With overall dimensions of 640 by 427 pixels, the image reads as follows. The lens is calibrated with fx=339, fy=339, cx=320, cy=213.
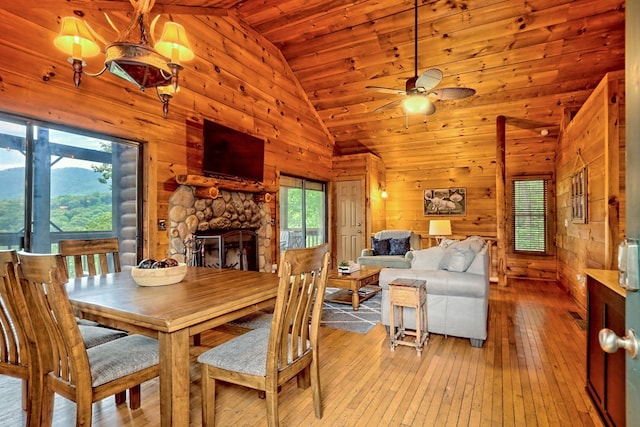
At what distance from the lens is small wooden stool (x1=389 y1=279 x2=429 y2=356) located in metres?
3.07

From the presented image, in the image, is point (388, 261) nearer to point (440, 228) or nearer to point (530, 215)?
point (440, 228)

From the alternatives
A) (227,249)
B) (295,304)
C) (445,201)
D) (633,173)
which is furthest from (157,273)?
(445,201)

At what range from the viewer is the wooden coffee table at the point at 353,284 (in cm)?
434

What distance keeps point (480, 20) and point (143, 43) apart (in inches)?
173

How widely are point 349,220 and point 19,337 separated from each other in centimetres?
644

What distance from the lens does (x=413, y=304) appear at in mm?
3082

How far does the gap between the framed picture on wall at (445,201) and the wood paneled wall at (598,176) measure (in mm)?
2299

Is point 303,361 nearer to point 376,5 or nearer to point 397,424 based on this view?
point 397,424

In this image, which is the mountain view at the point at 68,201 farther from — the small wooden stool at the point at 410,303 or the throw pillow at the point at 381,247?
the throw pillow at the point at 381,247

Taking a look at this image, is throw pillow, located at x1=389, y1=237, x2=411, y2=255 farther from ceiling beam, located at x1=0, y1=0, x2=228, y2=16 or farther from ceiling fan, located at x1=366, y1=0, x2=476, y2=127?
ceiling beam, located at x1=0, y1=0, x2=228, y2=16

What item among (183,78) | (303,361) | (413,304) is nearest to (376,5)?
(183,78)

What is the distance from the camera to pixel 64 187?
3.38 metres

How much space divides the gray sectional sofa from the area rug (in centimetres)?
34

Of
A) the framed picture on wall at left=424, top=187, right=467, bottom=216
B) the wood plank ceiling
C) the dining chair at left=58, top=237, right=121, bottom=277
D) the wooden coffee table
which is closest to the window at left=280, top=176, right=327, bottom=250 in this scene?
the wood plank ceiling
